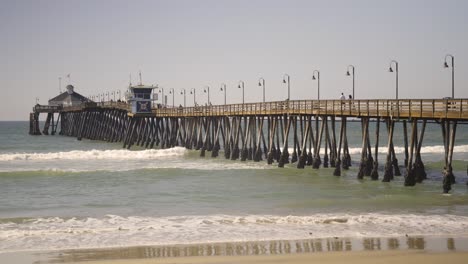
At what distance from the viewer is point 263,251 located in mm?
14742

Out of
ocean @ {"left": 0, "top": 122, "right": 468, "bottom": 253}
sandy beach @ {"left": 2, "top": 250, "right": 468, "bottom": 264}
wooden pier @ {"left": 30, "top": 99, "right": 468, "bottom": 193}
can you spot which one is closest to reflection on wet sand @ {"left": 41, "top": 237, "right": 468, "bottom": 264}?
sandy beach @ {"left": 2, "top": 250, "right": 468, "bottom": 264}

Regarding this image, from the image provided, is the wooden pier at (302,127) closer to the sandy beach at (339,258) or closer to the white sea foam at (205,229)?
the white sea foam at (205,229)

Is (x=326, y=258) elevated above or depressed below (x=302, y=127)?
below

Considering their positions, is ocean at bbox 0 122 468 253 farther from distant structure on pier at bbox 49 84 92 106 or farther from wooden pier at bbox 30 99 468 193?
distant structure on pier at bbox 49 84 92 106

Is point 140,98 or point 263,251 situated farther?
point 140,98

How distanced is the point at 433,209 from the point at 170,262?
10095mm

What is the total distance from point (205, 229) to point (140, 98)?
3997cm

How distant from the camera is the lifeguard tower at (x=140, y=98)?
55656 millimetres

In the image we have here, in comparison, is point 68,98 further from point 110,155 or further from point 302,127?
point 302,127

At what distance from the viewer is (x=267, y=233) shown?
1678 cm

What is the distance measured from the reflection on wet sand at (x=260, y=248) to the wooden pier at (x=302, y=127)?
781 centimetres

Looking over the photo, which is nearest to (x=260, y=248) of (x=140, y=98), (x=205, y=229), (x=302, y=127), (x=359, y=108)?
(x=205, y=229)

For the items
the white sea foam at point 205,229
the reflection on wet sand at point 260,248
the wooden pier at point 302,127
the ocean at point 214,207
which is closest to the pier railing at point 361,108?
the wooden pier at point 302,127

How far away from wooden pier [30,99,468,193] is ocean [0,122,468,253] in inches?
38.4
